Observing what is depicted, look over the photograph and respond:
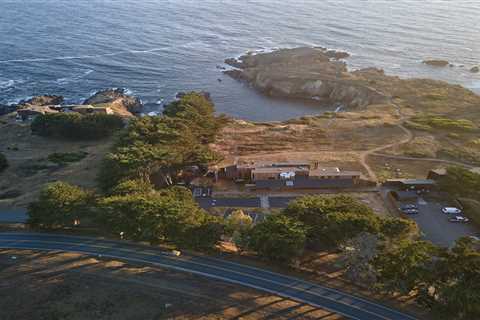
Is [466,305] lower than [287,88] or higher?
lower

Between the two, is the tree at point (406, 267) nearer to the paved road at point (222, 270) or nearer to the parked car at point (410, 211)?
the paved road at point (222, 270)

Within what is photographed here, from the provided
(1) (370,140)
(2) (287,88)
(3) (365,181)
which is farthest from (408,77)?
(3) (365,181)

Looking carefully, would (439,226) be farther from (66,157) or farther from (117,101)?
(117,101)

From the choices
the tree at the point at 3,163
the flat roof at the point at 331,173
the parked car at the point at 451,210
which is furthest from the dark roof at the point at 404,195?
the tree at the point at 3,163

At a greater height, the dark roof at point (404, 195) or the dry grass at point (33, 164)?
the dark roof at point (404, 195)

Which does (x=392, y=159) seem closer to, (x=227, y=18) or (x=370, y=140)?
(x=370, y=140)

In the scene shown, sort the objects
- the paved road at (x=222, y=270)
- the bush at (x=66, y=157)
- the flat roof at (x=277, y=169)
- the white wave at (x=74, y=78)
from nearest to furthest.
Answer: the paved road at (x=222, y=270) < the flat roof at (x=277, y=169) < the bush at (x=66, y=157) < the white wave at (x=74, y=78)

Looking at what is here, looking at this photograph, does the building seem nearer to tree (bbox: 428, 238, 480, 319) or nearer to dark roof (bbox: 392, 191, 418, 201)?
dark roof (bbox: 392, 191, 418, 201)
